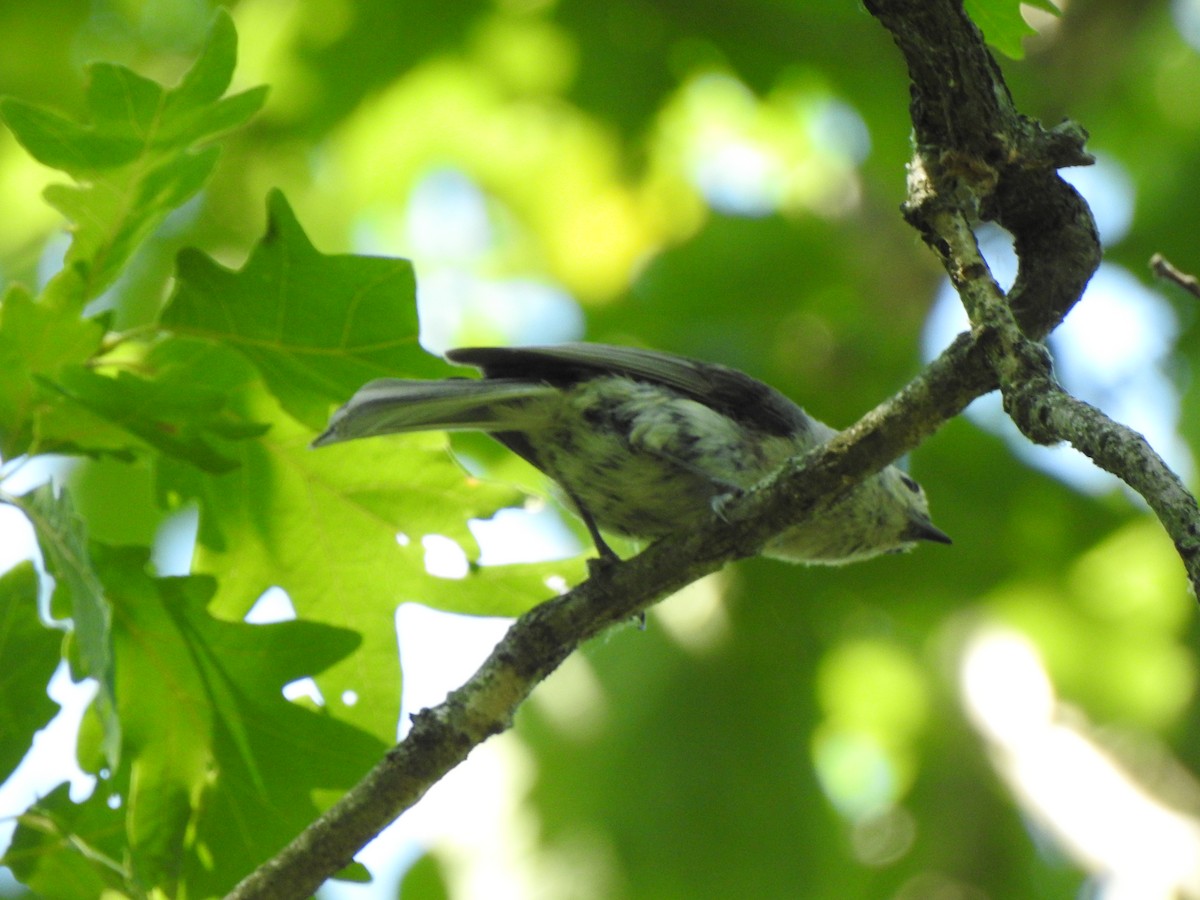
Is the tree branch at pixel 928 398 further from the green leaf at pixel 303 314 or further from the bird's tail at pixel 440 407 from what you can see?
the green leaf at pixel 303 314

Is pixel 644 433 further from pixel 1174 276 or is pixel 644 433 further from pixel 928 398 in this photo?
pixel 1174 276

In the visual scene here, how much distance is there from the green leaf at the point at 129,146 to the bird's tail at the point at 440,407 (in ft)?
2.19

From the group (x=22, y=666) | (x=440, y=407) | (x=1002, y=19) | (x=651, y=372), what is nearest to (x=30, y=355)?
(x=22, y=666)

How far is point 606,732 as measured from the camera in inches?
290

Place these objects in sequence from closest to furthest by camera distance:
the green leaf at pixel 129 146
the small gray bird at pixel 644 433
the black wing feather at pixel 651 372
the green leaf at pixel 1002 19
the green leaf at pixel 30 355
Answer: the green leaf at pixel 1002 19 < the green leaf at pixel 30 355 < the green leaf at pixel 129 146 < the small gray bird at pixel 644 433 < the black wing feather at pixel 651 372

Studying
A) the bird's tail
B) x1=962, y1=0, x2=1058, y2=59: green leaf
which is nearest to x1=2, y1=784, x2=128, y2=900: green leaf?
the bird's tail

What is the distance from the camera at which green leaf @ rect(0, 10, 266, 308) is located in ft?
9.82

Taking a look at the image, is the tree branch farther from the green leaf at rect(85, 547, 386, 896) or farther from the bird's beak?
the bird's beak

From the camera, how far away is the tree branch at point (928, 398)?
7.30ft

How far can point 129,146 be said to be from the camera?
3.04 metres

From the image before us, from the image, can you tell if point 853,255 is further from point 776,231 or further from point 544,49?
point 544,49

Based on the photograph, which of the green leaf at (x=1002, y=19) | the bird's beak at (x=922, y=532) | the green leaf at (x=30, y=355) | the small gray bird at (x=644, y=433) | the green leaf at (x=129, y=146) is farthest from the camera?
the bird's beak at (x=922, y=532)

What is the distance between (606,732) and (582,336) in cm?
234

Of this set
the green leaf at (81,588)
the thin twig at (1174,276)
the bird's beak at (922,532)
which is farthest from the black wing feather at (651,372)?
the thin twig at (1174,276)
